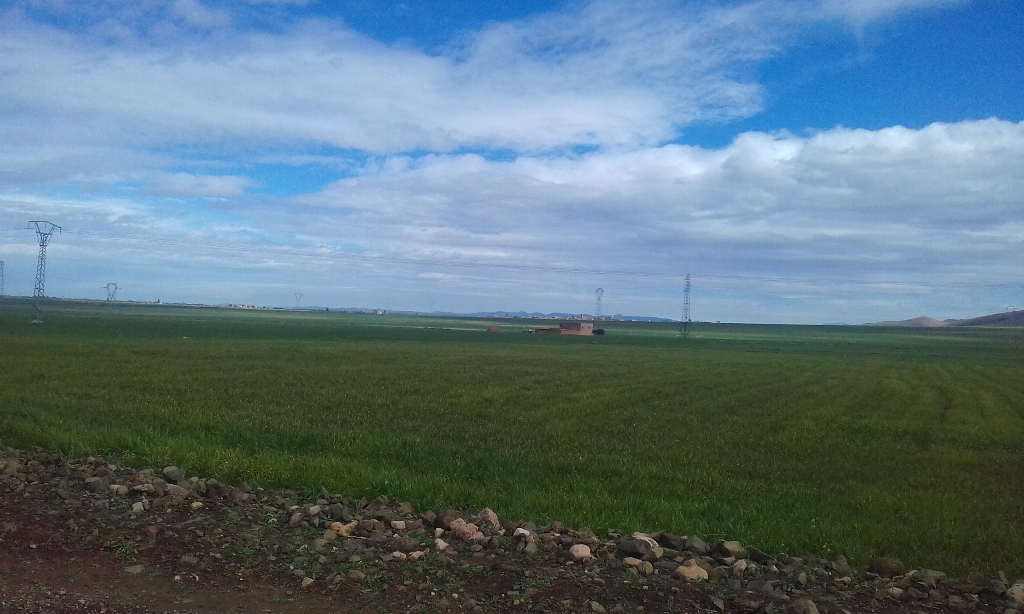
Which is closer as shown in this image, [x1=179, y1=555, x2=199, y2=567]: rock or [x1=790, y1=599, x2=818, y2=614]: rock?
[x1=790, y1=599, x2=818, y2=614]: rock

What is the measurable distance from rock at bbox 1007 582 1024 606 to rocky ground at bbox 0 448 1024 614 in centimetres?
2

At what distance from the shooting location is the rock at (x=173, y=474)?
1094 cm

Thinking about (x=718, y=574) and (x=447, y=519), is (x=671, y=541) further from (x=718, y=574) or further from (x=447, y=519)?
(x=447, y=519)

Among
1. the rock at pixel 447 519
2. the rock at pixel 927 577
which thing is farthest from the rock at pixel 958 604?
the rock at pixel 447 519

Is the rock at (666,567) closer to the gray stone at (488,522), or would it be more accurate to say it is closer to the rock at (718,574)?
the rock at (718,574)

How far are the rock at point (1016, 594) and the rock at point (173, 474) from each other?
10.1 metres

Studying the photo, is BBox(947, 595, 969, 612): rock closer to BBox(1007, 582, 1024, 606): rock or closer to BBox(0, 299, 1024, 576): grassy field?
BBox(1007, 582, 1024, 606): rock

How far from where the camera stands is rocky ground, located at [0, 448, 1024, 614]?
250 inches

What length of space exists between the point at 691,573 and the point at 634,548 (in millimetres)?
900

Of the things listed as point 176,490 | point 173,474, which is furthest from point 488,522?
point 173,474

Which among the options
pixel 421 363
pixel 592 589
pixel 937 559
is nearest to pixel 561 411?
pixel 937 559

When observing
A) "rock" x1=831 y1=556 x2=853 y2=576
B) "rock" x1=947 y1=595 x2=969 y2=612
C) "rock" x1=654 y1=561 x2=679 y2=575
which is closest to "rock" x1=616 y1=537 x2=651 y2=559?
"rock" x1=654 y1=561 x2=679 y2=575

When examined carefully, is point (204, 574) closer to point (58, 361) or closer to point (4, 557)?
point (4, 557)

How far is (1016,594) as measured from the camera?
723 cm
